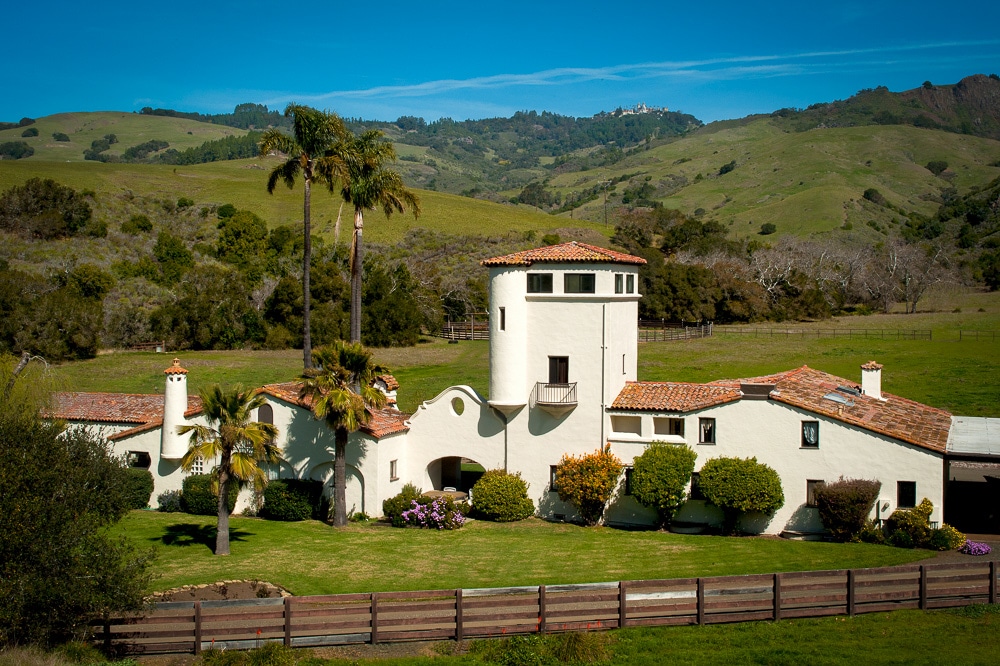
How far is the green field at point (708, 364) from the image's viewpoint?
157 feet

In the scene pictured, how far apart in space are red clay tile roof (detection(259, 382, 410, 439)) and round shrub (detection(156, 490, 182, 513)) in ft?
17.6

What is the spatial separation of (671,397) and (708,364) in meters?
25.4

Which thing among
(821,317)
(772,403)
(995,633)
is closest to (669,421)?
(772,403)

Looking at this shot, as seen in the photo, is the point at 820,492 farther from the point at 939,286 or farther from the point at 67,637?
the point at 939,286

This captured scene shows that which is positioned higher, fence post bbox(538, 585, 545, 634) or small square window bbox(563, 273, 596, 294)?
small square window bbox(563, 273, 596, 294)

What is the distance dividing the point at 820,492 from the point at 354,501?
1625cm

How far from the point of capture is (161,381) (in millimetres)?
51125

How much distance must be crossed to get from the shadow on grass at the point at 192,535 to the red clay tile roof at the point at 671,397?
45.7ft

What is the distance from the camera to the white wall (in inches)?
1082

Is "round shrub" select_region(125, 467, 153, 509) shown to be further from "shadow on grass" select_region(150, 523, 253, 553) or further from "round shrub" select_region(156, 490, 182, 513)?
"shadow on grass" select_region(150, 523, 253, 553)

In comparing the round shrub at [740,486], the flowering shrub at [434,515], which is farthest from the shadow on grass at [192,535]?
the round shrub at [740,486]

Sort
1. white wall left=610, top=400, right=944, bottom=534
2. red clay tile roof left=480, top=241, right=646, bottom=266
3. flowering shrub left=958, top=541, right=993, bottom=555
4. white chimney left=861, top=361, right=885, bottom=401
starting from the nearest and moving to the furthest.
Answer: flowering shrub left=958, top=541, right=993, bottom=555 < white wall left=610, top=400, right=944, bottom=534 < red clay tile roof left=480, top=241, right=646, bottom=266 < white chimney left=861, top=361, right=885, bottom=401

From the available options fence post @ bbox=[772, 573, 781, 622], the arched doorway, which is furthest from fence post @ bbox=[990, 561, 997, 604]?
the arched doorway

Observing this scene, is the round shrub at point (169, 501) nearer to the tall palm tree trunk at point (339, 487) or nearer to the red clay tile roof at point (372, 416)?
the red clay tile roof at point (372, 416)
